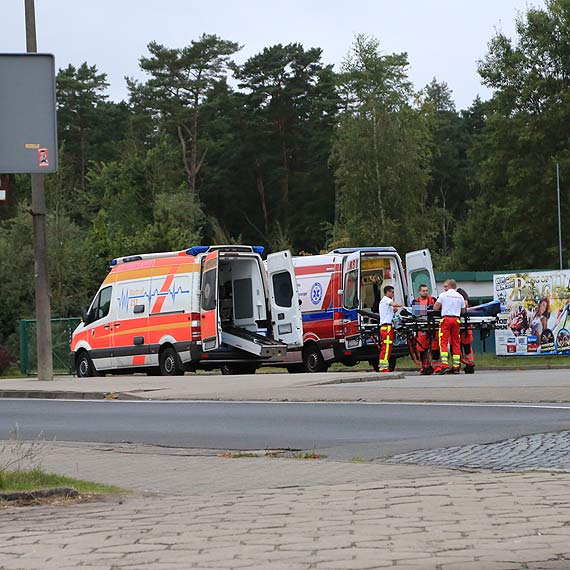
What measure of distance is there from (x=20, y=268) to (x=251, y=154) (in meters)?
42.9

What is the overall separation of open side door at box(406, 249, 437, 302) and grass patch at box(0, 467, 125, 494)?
795 inches

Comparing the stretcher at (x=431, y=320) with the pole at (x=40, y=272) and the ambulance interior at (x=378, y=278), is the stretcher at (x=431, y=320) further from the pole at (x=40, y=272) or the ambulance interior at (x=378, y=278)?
the pole at (x=40, y=272)

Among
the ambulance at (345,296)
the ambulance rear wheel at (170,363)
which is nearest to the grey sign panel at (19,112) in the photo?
the ambulance rear wheel at (170,363)

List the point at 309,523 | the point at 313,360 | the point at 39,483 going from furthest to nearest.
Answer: the point at 313,360
the point at 39,483
the point at 309,523

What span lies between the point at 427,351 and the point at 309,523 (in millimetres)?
18687

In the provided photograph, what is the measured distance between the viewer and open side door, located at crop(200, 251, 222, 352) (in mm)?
27062

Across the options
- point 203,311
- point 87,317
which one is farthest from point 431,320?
point 87,317

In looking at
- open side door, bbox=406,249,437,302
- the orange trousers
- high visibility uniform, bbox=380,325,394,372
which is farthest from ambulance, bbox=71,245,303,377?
the orange trousers

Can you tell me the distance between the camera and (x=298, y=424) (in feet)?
51.1

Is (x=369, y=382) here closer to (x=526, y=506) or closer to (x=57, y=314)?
(x=526, y=506)

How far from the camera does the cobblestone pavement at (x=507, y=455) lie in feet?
35.5

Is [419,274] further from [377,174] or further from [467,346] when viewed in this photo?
[377,174]

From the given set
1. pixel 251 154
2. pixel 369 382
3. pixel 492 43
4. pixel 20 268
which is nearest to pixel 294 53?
pixel 251 154

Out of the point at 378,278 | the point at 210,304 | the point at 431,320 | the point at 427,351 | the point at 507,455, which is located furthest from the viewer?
the point at 378,278
